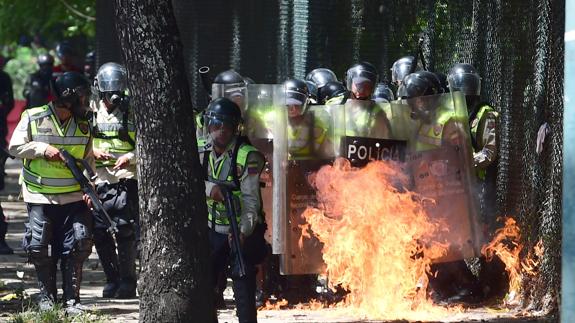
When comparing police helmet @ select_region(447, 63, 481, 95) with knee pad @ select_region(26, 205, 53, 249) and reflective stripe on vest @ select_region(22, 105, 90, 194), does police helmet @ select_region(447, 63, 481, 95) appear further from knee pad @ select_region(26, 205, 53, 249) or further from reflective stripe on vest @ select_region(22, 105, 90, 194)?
knee pad @ select_region(26, 205, 53, 249)

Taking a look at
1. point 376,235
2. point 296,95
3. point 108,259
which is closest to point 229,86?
point 296,95

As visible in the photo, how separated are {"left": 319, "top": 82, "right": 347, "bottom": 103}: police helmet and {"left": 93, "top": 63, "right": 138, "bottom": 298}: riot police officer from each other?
1.70 metres

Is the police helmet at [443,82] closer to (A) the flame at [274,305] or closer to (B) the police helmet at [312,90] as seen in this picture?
(B) the police helmet at [312,90]

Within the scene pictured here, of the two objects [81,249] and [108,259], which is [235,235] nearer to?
[81,249]

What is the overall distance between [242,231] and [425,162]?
2.31m

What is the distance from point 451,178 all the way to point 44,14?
13120 millimetres

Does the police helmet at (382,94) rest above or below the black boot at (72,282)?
above

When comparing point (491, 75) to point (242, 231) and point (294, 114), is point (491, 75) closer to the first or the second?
point (294, 114)

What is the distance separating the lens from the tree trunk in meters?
7.59

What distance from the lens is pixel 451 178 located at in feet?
31.8

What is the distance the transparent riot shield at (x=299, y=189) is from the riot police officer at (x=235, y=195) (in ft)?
4.92

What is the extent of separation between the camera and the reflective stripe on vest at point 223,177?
8102 mm

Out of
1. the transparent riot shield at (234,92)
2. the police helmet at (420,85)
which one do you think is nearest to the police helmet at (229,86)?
the transparent riot shield at (234,92)

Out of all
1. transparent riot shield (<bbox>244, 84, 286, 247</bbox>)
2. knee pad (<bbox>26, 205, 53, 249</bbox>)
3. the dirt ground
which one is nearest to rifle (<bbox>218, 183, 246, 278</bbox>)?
the dirt ground
